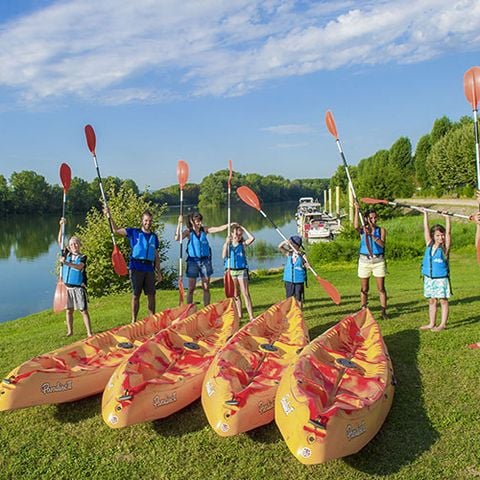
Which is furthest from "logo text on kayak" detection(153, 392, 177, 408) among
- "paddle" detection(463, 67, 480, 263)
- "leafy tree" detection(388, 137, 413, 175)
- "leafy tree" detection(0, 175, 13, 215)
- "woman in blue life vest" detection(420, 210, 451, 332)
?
"leafy tree" detection(0, 175, 13, 215)

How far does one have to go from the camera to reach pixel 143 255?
7398mm

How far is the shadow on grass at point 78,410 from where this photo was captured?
→ 195 inches

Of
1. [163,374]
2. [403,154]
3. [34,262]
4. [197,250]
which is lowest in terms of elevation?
[34,262]

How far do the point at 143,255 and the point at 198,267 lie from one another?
1.00 meters

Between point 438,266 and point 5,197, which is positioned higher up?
point 5,197

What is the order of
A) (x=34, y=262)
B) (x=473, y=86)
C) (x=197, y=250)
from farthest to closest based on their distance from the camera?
(x=34, y=262) < (x=197, y=250) < (x=473, y=86)

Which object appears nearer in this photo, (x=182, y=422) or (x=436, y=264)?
(x=182, y=422)

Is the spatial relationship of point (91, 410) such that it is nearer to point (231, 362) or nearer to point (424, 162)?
point (231, 362)

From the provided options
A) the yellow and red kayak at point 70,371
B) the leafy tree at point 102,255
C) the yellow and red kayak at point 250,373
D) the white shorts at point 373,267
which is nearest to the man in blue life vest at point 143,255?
the yellow and red kayak at point 70,371

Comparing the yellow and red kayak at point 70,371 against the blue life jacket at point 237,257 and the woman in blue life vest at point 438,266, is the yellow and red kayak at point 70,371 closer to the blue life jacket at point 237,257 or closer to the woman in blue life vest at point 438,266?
the blue life jacket at point 237,257

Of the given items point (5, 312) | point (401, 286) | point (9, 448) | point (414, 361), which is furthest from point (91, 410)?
point (5, 312)

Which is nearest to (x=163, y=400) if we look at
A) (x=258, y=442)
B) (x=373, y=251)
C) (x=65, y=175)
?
(x=258, y=442)

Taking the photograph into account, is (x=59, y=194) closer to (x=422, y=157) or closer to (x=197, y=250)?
(x=422, y=157)

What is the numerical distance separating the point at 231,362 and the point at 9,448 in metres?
2.19
